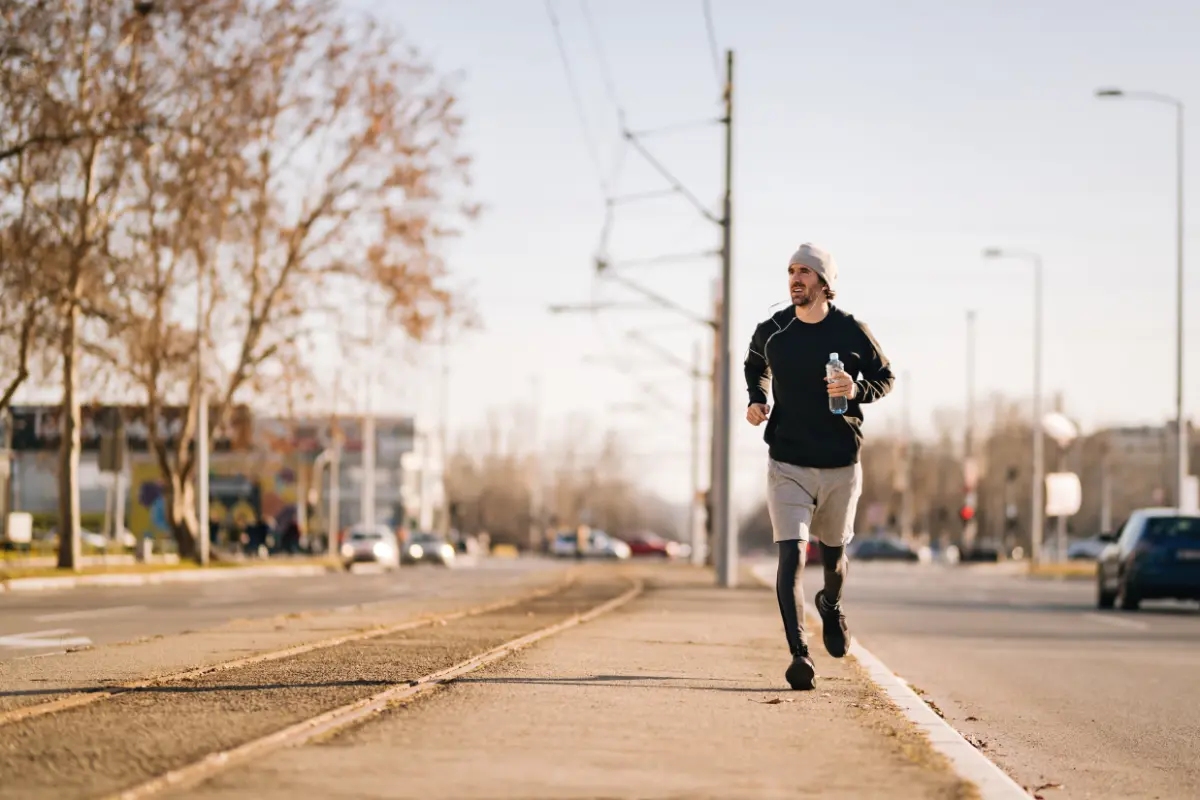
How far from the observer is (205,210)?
123 ft

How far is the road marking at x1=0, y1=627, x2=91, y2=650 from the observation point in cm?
1407

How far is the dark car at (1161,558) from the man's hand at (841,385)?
19970 millimetres

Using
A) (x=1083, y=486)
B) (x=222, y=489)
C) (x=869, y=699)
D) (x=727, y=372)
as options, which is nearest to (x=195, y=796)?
(x=869, y=699)

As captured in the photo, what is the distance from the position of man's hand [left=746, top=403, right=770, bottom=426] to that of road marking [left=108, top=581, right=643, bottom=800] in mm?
2063

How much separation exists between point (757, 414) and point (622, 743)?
3.04m

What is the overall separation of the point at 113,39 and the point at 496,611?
820 inches

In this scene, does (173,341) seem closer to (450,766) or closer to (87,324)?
(87,324)

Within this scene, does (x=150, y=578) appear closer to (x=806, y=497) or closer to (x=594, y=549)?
(x=806, y=497)

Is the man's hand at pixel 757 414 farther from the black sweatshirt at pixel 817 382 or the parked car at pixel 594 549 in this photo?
the parked car at pixel 594 549

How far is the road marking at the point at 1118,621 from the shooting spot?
2358 cm

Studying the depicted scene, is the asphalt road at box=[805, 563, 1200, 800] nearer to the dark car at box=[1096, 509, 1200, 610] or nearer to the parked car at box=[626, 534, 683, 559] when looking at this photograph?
the dark car at box=[1096, 509, 1200, 610]

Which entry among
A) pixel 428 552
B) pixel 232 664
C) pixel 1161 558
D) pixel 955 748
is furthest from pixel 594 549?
pixel 955 748

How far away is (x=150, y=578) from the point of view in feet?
122

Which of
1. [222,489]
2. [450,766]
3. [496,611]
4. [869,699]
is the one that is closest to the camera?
[450,766]
